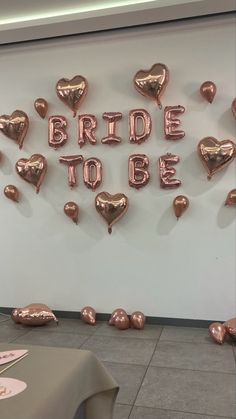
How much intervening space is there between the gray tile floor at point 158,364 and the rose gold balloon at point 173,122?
5.93 feet

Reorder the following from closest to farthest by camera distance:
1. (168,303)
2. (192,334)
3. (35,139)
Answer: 1. (192,334)
2. (168,303)
3. (35,139)

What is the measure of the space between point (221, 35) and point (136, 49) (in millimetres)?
781

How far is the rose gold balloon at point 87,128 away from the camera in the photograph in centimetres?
379

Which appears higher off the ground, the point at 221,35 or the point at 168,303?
the point at 221,35

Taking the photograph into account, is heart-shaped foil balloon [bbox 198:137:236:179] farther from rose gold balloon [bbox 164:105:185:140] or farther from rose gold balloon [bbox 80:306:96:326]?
rose gold balloon [bbox 80:306:96:326]

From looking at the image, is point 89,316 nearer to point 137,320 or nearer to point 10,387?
point 137,320

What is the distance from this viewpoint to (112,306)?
12.7 ft

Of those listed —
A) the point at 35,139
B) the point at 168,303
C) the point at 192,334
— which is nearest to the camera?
the point at 192,334

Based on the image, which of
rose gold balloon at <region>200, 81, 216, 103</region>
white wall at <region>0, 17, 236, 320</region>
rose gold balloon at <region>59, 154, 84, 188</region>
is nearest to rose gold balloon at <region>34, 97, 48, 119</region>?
white wall at <region>0, 17, 236, 320</region>

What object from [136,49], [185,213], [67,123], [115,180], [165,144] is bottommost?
[185,213]

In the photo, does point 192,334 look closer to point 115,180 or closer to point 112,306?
point 112,306

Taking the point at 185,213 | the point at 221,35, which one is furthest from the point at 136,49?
the point at 185,213

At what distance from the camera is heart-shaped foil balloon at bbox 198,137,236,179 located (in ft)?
11.1

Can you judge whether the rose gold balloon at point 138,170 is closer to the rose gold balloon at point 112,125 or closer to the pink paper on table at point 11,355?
the rose gold balloon at point 112,125
